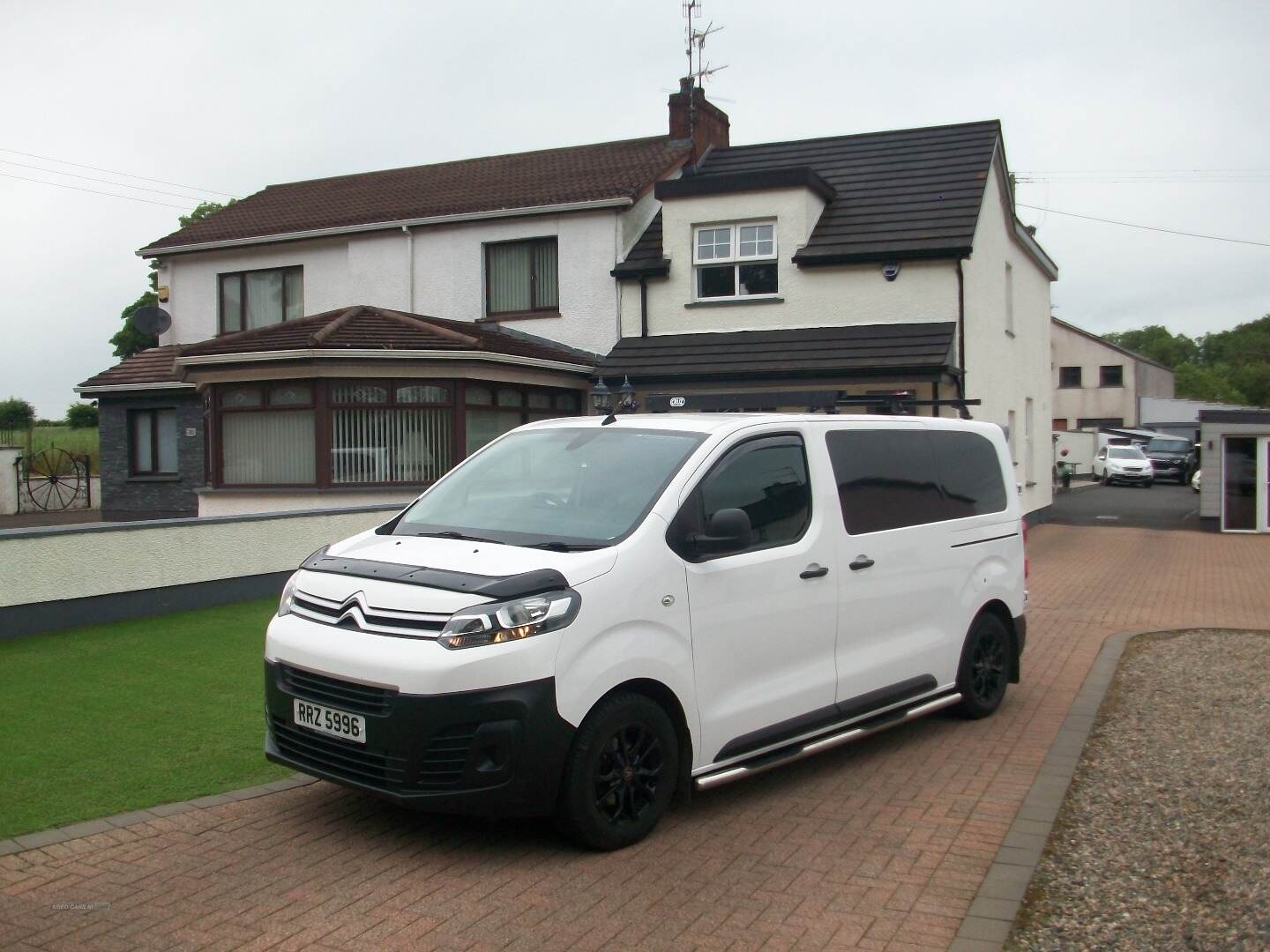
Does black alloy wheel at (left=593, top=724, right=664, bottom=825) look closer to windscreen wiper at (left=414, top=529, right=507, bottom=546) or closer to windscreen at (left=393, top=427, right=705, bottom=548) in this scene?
windscreen at (left=393, top=427, right=705, bottom=548)

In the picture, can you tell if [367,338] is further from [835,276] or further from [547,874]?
[547,874]

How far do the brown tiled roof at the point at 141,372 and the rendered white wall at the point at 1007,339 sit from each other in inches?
618

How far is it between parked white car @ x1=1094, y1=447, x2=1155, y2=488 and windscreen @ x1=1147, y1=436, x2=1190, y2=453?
8.17 feet

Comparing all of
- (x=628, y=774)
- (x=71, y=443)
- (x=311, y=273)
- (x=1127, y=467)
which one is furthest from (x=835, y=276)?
(x=71, y=443)

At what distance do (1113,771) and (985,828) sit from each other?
1.35 metres

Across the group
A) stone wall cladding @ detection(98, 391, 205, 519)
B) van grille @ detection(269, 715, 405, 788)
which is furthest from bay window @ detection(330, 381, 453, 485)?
van grille @ detection(269, 715, 405, 788)

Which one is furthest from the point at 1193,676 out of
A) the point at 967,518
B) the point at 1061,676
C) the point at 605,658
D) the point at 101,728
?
the point at 101,728

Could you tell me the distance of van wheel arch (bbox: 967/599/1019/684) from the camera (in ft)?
26.4

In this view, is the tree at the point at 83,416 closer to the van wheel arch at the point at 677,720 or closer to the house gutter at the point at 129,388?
the house gutter at the point at 129,388

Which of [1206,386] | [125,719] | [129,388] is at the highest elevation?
[1206,386]

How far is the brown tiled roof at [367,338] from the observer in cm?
1775

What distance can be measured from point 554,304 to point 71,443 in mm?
21419

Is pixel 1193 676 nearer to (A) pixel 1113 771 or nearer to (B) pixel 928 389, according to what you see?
(A) pixel 1113 771

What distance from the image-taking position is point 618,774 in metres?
5.24
